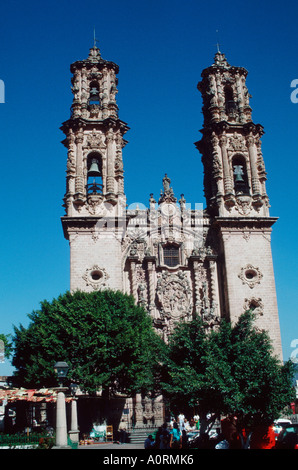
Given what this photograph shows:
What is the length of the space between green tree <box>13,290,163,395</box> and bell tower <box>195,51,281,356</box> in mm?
7332

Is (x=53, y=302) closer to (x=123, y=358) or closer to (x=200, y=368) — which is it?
(x=123, y=358)

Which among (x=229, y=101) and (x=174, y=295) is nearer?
(x=174, y=295)

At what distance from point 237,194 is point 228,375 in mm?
16181

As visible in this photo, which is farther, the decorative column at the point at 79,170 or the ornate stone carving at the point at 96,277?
the decorative column at the point at 79,170

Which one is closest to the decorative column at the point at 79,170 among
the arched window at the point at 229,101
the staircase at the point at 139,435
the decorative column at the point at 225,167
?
the decorative column at the point at 225,167

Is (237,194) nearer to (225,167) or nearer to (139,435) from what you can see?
(225,167)

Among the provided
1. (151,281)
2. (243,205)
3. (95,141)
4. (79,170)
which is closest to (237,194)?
(243,205)

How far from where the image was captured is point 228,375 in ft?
59.1

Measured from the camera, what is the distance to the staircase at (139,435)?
24470mm

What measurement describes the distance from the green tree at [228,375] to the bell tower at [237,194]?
916 cm

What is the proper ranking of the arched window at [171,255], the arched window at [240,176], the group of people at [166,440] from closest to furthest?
1. the group of people at [166,440]
2. the arched window at [171,255]
3. the arched window at [240,176]

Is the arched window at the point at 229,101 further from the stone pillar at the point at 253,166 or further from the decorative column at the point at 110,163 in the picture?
the decorative column at the point at 110,163

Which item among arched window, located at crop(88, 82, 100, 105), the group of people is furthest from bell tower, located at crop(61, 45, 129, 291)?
the group of people
